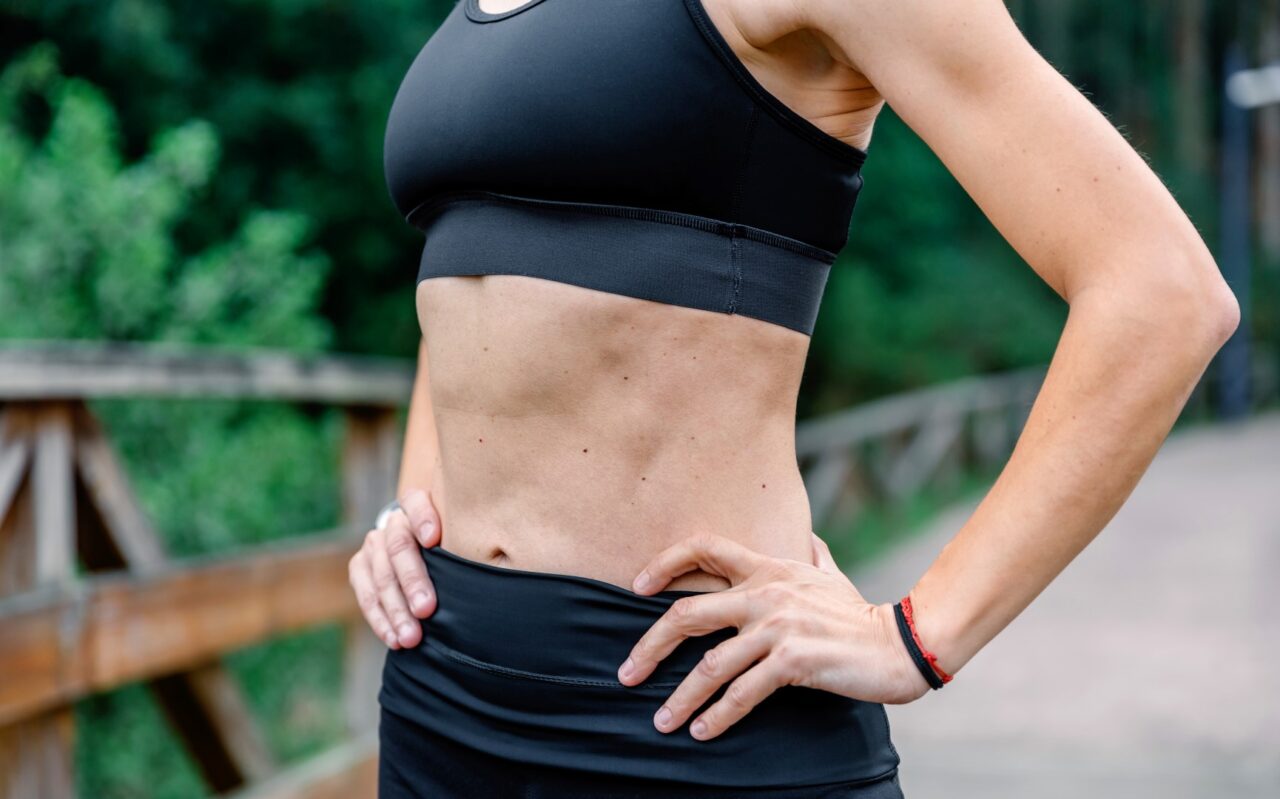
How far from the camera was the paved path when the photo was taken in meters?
4.69

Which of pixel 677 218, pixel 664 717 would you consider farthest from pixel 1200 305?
pixel 664 717

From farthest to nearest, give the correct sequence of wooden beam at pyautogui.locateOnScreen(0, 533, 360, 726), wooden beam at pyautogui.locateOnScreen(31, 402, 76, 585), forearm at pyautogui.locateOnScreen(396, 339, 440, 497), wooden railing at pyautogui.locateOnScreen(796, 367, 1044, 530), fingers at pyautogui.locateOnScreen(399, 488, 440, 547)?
wooden railing at pyautogui.locateOnScreen(796, 367, 1044, 530), wooden beam at pyautogui.locateOnScreen(31, 402, 76, 585), wooden beam at pyautogui.locateOnScreen(0, 533, 360, 726), forearm at pyautogui.locateOnScreen(396, 339, 440, 497), fingers at pyautogui.locateOnScreen(399, 488, 440, 547)

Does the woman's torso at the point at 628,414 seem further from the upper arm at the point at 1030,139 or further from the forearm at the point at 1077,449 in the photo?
the forearm at the point at 1077,449

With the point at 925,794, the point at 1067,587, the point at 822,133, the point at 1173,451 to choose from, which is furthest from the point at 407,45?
the point at 1173,451

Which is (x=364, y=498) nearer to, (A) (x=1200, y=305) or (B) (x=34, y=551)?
(B) (x=34, y=551)

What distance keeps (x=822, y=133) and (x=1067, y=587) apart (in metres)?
7.24

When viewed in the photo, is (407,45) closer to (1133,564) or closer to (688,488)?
(1133,564)

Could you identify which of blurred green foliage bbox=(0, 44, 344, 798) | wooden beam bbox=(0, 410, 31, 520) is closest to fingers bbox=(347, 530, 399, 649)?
wooden beam bbox=(0, 410, 31, 520)

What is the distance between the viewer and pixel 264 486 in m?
5.44

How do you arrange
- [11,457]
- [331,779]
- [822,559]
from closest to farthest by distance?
[822,559], [11,457], [331,779]

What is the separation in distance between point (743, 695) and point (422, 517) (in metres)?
0.49

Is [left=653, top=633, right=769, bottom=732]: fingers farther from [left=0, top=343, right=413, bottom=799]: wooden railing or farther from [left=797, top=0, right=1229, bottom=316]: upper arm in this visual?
[left=0, top=343, right=413, bottom=799]: wooden railing

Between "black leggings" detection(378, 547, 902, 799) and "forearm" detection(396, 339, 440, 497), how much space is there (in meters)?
0.40

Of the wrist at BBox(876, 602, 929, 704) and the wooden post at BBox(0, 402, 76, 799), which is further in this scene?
the wooden post at BBox(0, 402, 76, 799)
